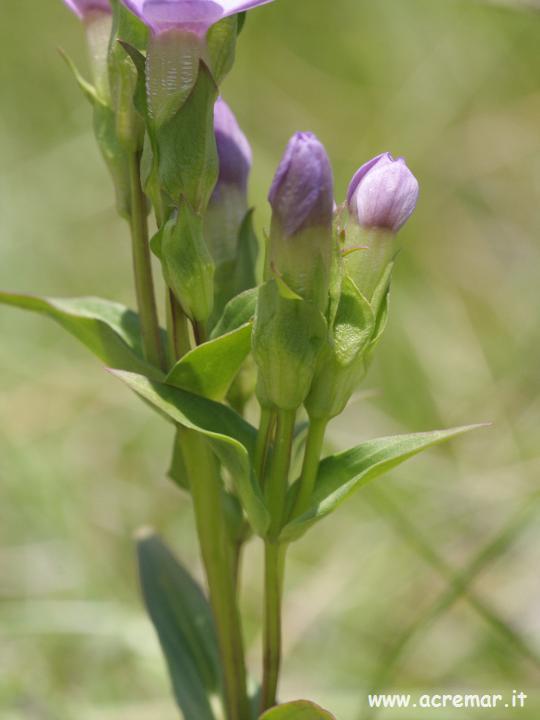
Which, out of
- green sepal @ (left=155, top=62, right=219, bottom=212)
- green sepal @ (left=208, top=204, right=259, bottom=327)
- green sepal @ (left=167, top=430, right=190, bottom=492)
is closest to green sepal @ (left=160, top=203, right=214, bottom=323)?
green sepal @ (left=155, top=62, right=219, bottom=212)

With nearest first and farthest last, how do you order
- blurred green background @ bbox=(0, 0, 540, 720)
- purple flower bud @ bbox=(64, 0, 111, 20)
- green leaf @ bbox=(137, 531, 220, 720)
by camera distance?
purple flower bud @ bbox=(64, 0, 111, 20)
green leaf @ bbox=(137, 531, 220, 720)
blurred green background @ bbox=(0, 0, 540, 720)

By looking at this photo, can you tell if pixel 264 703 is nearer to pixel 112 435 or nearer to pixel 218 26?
pixel 218 26

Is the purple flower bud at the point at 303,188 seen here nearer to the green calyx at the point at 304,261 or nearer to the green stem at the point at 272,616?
the green calyx at the point at 304,261

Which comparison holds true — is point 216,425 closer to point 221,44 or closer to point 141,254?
point 141,254

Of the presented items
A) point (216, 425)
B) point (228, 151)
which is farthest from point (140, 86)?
point (216, 425)

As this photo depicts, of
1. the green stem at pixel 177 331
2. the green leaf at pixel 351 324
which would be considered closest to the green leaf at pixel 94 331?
the green stem at pixel 177 331

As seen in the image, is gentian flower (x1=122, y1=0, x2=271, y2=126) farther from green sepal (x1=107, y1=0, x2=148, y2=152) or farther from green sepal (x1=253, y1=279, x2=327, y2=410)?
green sepal (x1=253, y1=279, x2=327, y2=410)
